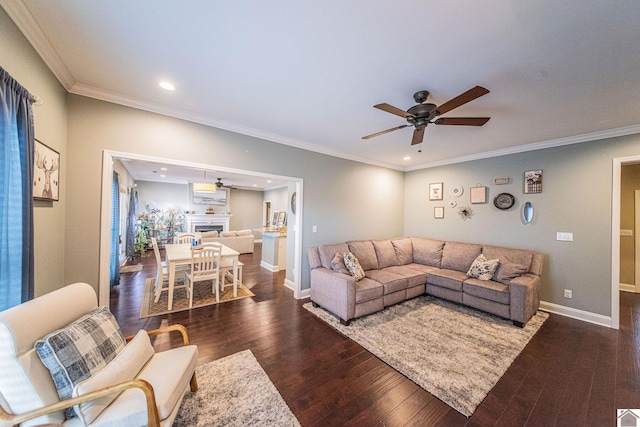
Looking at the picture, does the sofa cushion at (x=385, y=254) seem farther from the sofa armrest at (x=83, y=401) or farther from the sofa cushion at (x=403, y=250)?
the sofa armrest at (x=83, y=401)

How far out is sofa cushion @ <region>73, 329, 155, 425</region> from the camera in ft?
3.76

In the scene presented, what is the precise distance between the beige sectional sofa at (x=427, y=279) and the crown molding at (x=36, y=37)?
335 centimetres

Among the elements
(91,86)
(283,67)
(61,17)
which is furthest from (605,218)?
(91,86)

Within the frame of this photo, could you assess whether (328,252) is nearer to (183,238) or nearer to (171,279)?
(171,279)

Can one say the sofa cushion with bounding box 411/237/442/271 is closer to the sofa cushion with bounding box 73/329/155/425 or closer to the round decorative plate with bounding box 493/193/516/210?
Result: the round decorative plate with bounding box 493/193/516/210

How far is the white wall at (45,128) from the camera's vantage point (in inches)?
56.9

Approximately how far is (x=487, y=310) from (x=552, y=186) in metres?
2.19

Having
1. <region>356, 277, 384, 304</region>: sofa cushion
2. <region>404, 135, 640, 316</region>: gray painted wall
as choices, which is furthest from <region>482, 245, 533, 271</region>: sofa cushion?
<region>356, 277, 384, 304</region>: sofa cushion

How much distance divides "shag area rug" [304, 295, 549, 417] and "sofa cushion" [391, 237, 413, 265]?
3.34ft

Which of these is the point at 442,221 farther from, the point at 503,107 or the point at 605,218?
the point at 503,107

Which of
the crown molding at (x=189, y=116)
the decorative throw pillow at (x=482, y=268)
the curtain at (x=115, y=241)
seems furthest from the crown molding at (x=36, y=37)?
the decorative throw pillow at (x=482, y=268)

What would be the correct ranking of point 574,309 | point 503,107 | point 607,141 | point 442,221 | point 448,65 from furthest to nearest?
point 442,221, point 574,309, point 607,141, point 503,107, point 448,65

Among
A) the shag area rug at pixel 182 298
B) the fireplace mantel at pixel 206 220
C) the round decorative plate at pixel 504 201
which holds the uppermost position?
the round decorative plate at pixel 504 201

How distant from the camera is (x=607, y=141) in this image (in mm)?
3037
